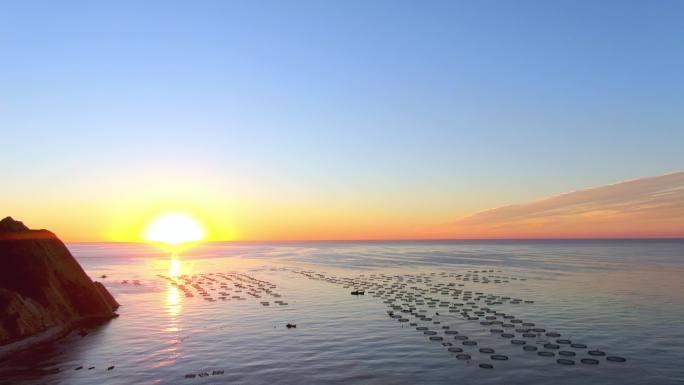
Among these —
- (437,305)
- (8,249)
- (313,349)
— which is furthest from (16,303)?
(437,305)

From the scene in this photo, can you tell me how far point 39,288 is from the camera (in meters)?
65.0

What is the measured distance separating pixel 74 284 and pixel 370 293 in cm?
5763

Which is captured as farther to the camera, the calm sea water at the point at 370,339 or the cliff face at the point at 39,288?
the cliff face at the point at 39,288

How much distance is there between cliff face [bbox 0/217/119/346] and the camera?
56094mm

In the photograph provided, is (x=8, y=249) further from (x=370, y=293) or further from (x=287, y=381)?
(x=370, y=293)

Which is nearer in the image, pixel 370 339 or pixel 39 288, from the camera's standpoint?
pixel 370 339

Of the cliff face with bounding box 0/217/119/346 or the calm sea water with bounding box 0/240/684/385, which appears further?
the cliff face with bounding box 0/217/119/346

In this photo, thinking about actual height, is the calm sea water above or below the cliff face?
below

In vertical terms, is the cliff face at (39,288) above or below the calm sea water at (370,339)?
above

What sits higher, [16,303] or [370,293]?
[16,303]

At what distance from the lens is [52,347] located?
178 feet

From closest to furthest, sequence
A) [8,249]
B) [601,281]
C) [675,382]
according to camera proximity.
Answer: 1. [675,382]
2. [8,249]
3. [601,281]

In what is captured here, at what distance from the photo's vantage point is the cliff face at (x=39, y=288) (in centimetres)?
5609

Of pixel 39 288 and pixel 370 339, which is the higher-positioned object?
pixel 39 288
